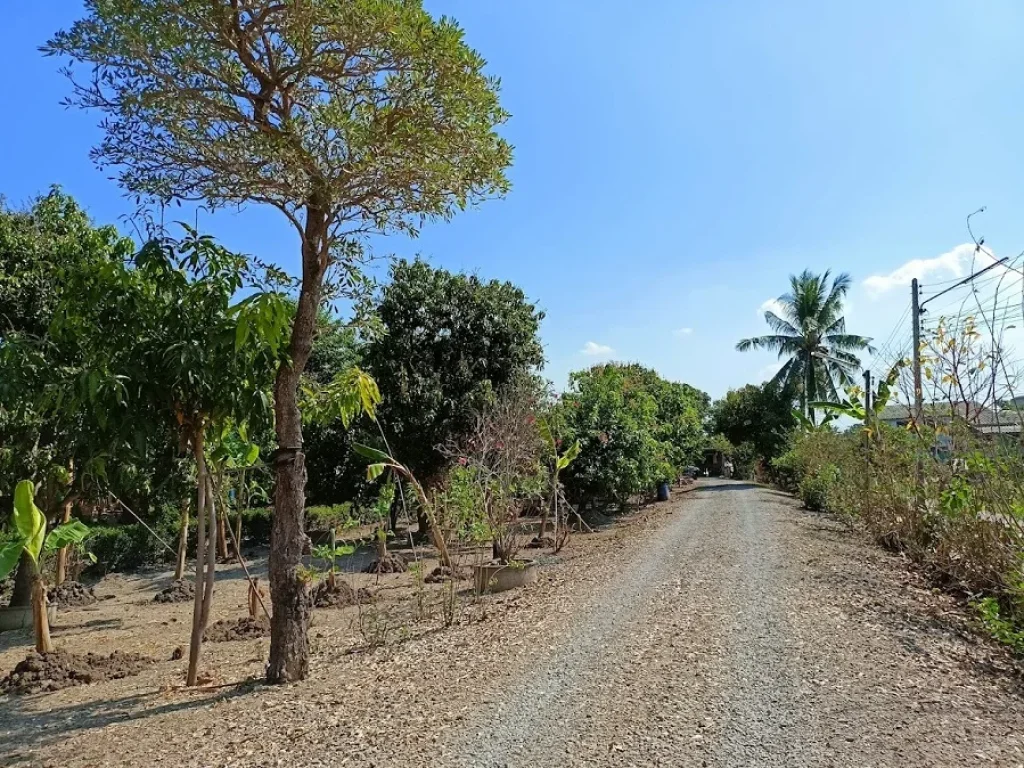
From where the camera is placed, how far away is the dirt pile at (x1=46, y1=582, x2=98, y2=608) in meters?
11.1

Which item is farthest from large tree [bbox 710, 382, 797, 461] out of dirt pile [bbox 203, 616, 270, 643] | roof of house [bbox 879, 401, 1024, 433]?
dirt pile [bbox 203, 616, 270, 643]

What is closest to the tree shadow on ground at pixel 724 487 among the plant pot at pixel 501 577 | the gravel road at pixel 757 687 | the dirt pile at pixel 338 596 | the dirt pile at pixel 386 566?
the dirt pile at pixel 386 566

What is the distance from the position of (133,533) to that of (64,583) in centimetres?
437

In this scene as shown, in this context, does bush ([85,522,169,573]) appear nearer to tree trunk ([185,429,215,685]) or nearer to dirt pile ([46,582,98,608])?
dirt pile ([46,582,98,608])

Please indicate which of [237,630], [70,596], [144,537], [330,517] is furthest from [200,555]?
[144,537]

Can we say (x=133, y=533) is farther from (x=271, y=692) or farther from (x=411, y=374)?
(x=271, y=692)

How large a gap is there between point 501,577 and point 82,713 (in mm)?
5284

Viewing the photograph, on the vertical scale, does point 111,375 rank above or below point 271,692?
above

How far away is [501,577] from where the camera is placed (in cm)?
944

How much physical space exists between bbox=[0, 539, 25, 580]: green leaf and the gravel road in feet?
10.7

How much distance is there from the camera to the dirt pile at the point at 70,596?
11.1 meters

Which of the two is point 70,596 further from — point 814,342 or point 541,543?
point 814,342

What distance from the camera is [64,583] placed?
38.7 ft

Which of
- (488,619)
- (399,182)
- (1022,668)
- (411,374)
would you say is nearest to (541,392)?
(411,374)
